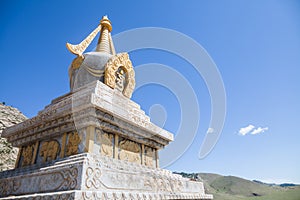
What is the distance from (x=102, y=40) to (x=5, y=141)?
17.0m

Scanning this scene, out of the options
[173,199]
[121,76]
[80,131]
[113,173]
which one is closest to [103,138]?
[80,131]

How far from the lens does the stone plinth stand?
3.89 meters

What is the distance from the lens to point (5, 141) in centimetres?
1967

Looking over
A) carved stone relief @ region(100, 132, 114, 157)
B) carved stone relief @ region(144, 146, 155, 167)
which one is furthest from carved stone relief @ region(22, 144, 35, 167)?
carved stone relief @ region(144, 146, 155, 167)

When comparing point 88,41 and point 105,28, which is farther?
point 105,28

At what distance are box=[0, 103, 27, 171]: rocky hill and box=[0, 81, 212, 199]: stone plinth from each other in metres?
13.8

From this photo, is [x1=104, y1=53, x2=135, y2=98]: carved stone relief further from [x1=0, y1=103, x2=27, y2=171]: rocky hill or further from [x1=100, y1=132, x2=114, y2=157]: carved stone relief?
[x1=0, y1=103, x2=27, y2=171]: rocky hill

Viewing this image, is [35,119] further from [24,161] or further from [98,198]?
[98,198]

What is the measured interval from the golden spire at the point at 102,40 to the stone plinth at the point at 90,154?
3.15 metres

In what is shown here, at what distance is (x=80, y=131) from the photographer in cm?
516

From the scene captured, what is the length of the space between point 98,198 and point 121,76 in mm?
5427

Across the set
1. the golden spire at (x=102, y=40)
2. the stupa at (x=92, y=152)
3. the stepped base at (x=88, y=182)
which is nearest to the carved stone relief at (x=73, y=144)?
the stupa at (x=92, y=152)

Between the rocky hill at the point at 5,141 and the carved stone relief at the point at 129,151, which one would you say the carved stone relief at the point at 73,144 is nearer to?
the carved stone relief at the point at 129,151

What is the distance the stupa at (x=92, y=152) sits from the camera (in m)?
3.91
